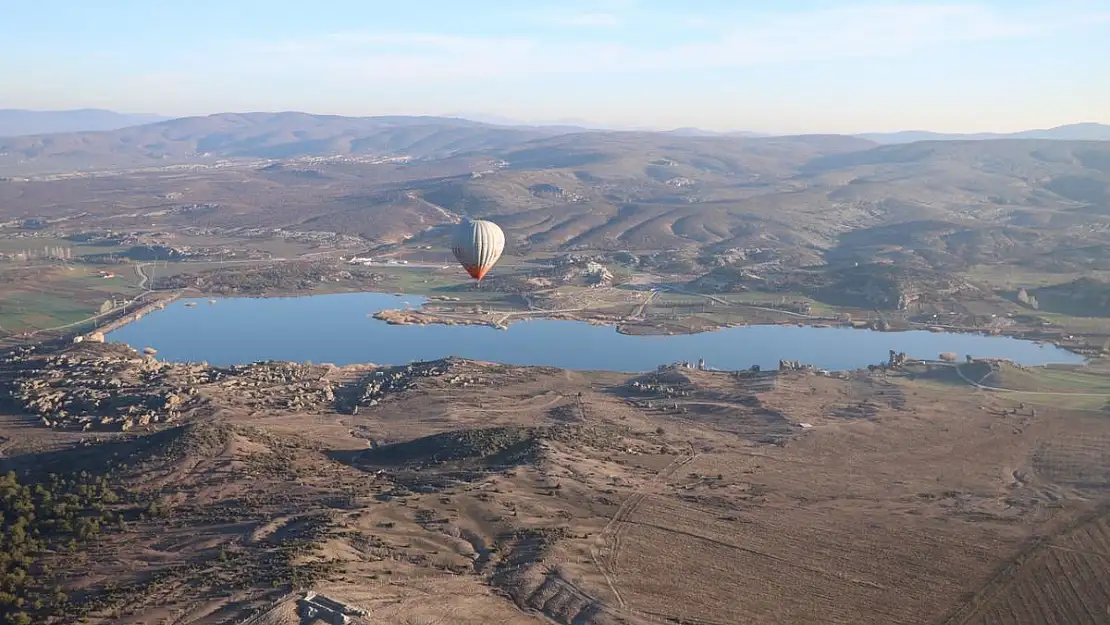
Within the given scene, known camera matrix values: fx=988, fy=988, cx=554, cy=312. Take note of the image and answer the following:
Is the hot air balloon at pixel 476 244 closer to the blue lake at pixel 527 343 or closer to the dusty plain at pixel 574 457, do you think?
the dusty plain at pixel 574 457

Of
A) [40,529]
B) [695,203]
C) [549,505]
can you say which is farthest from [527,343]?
[695,203]

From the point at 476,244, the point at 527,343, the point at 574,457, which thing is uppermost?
the point at 476,244

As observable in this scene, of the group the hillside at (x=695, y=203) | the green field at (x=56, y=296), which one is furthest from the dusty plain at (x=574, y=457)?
the hillside at (x=695, y=203)

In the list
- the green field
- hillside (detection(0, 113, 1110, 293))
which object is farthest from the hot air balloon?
hillside (detection(0, 113, 1110, 293))

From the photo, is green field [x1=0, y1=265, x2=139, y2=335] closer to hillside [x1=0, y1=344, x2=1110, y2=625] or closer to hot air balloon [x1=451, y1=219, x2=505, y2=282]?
hillside [x1=0, y1=344, x2=1110, y2=625]

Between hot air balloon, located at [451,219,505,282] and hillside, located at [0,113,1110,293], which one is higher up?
hot air balloon, located at [451,219,505,282]

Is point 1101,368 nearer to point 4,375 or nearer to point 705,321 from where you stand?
point 705,321

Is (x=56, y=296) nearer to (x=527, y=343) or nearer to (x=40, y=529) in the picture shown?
(x=527, y=343)
